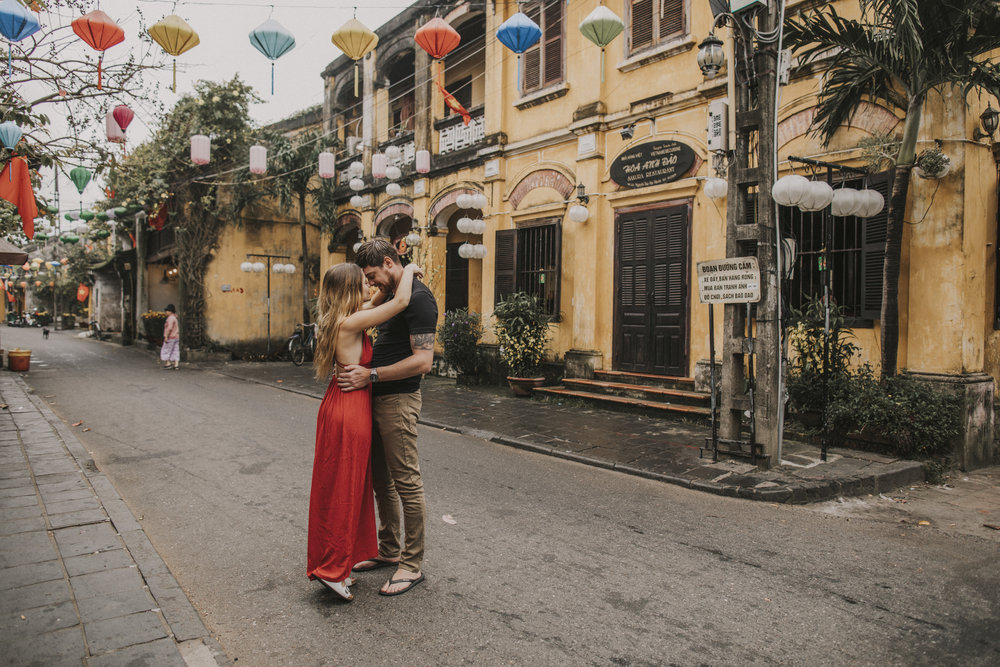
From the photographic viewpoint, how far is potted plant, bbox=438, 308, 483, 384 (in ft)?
41.7

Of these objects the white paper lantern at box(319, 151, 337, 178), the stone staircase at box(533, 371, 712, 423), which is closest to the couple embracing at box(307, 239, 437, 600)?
the stone staircase at box(533, 371, 712, 423)

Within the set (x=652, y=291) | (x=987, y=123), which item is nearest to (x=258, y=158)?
(x=652, y=291)

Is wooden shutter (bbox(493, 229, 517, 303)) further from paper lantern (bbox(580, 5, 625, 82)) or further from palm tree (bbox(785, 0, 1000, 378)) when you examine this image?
palm tree (bbox(785, 0, 1000, 378))

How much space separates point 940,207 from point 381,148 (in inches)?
523

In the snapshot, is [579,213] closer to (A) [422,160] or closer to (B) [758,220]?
(B) [758,220]

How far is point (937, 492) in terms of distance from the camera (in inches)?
235

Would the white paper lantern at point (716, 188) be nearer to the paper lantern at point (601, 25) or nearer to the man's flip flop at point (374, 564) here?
the paper lantern at point (601, 25)

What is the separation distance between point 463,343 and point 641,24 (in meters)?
6.72

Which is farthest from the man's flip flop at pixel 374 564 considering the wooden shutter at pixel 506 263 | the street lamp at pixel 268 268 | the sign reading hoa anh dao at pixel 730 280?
the street lamp at pixel 268 268

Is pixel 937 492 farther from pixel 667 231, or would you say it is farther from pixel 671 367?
pixel 667 231

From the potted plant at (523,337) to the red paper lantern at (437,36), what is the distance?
4.57 meters

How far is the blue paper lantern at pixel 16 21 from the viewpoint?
5891 millimetres

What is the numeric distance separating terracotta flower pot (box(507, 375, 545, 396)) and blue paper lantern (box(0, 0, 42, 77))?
8.13 meters

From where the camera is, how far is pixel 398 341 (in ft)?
11.4
